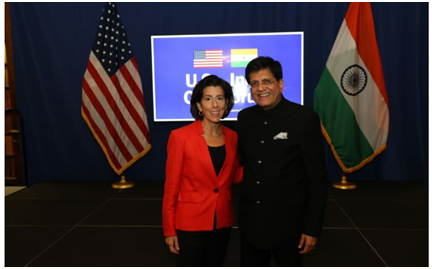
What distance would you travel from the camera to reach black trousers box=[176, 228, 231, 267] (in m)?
1.39

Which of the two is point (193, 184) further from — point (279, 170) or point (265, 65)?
point (265, 65)

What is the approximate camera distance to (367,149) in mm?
3891

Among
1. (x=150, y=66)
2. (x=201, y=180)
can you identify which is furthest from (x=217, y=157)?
(x=150, y=66)

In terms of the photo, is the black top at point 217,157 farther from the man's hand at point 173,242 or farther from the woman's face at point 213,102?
the man's hand at point 173,242

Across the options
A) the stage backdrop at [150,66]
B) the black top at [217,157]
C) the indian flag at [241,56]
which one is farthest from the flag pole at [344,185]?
the black top at [217,157]

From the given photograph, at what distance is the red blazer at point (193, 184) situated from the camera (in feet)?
4.47

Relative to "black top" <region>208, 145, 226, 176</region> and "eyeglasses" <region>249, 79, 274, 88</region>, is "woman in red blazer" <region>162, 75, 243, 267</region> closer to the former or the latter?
"black top" <region>208, 145, 226, 176</region>

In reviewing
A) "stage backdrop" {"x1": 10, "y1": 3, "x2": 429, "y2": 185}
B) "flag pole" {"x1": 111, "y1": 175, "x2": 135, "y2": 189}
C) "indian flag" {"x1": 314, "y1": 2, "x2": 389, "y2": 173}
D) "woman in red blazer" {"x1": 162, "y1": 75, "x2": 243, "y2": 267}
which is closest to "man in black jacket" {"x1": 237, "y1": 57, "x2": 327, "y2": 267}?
"woman in red blazer" {"x1": 162, "y1": 75, "x2": 243, "y2": 267}

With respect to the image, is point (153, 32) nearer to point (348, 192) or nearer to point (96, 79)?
point (96, 79)

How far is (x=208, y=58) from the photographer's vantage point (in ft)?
13.4

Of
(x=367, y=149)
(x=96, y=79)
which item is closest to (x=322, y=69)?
(x=367, y=149)

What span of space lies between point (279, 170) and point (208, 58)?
2965 millimetres

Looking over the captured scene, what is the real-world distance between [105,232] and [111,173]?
2027 mm

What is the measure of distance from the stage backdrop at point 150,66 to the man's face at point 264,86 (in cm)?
310
